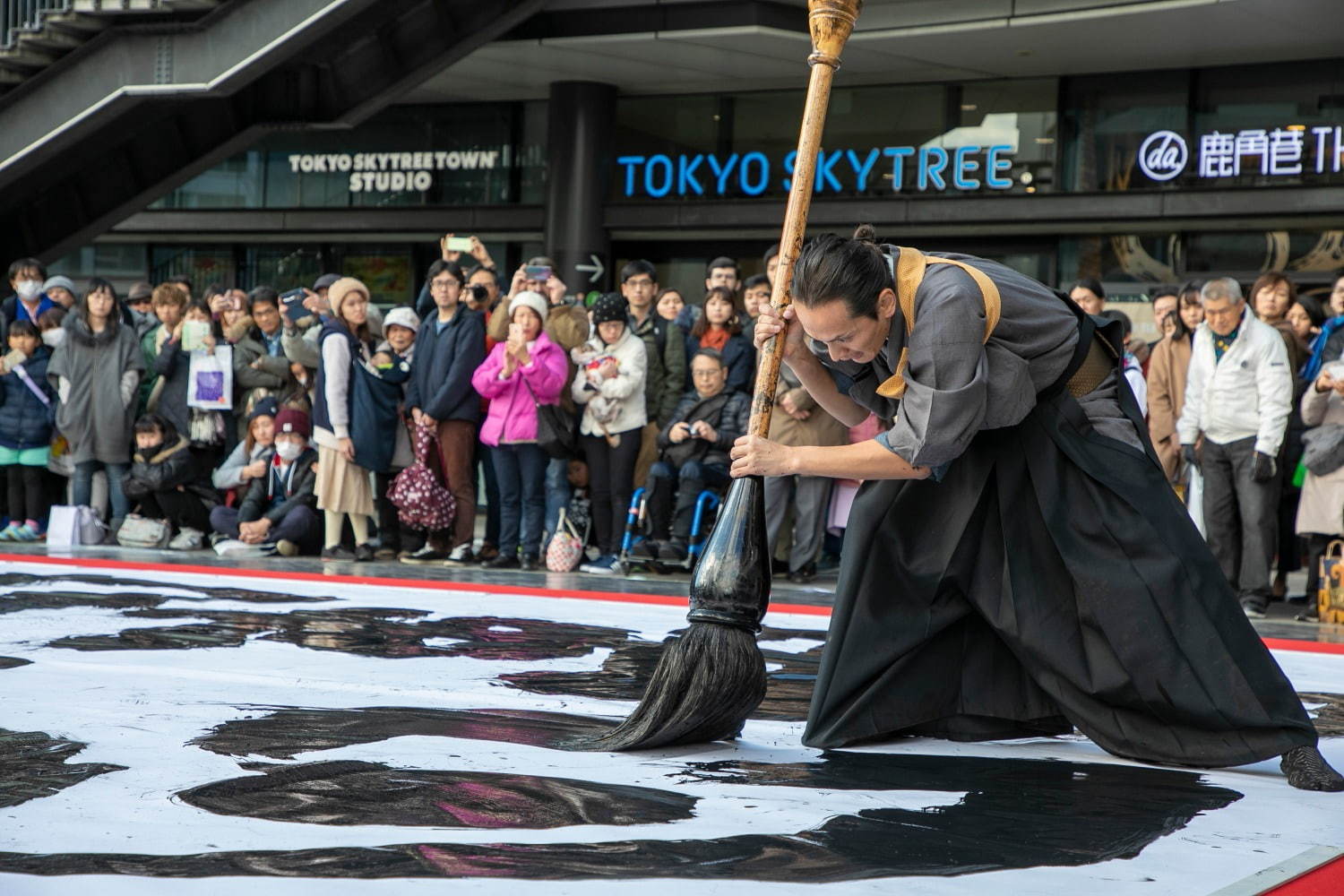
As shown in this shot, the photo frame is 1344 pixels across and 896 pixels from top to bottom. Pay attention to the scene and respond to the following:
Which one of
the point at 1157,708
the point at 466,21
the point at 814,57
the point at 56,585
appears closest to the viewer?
the point at 1157,708

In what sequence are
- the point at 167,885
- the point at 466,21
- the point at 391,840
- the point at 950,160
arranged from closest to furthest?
the point at 167,885 → the point at 391,840 → the point at 466,21 → the point at 950,160

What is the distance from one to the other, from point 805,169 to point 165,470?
6.64 metres

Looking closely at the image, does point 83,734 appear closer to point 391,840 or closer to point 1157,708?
point 391,840

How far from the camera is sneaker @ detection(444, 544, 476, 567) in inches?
334

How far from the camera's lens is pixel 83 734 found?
3330 mm

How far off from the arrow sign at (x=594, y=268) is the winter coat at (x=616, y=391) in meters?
5.05

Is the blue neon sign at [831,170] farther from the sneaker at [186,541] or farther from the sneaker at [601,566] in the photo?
the sneaker at [186,541]

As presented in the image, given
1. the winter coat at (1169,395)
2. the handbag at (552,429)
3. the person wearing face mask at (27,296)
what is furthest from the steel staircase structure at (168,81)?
the winter coat at (1169,395)

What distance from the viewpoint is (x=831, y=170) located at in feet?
43.3

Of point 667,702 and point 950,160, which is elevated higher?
point 950,160

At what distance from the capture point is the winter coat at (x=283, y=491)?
8930 mm

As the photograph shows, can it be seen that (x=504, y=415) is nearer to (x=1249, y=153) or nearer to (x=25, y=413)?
(x=25, y=413)

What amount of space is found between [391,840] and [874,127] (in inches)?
449

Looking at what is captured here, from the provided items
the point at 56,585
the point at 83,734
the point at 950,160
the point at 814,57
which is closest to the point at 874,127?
the point at 950,160
